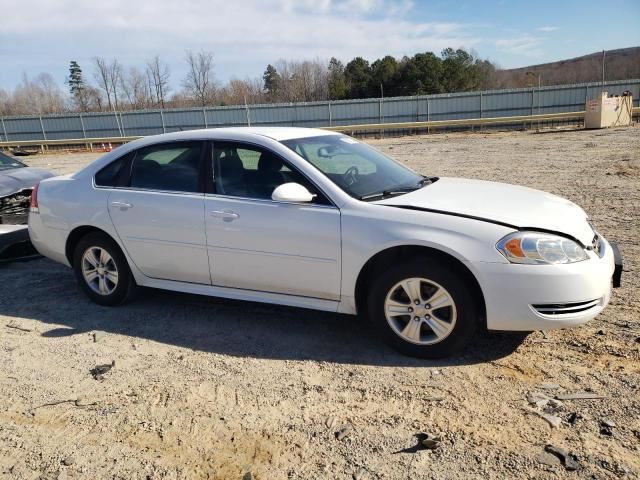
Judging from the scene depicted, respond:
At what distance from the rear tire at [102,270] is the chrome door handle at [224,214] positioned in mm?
1183

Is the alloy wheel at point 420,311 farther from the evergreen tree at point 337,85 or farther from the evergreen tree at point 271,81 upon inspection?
the evergreen tree at point 271,81

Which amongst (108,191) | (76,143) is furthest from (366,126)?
(108,191)

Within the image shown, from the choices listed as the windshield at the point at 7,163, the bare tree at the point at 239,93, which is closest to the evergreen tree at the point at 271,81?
the bare tree at the point at 239,93

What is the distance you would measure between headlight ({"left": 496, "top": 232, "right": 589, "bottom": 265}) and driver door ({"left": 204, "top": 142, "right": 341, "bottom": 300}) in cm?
117

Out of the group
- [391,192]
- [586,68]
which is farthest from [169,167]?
[586,68]

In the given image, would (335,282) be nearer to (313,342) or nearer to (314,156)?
(313,342)

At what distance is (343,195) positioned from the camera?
3.83 m

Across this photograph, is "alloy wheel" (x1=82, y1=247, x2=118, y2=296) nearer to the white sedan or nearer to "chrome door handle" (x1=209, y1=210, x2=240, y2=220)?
the white sedan

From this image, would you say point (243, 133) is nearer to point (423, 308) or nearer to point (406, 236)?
point (406, 236)

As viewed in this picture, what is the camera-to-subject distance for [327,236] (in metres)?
3.77

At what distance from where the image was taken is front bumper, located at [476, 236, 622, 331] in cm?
331

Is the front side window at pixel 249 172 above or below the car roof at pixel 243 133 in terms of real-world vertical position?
below

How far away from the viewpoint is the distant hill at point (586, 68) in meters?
87.0

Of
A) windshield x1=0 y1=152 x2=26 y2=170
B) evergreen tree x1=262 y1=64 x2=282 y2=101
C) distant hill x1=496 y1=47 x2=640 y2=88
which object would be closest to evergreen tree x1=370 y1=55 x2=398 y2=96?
evergreen tree x1=262 y1=64 x2=282 y2=101
